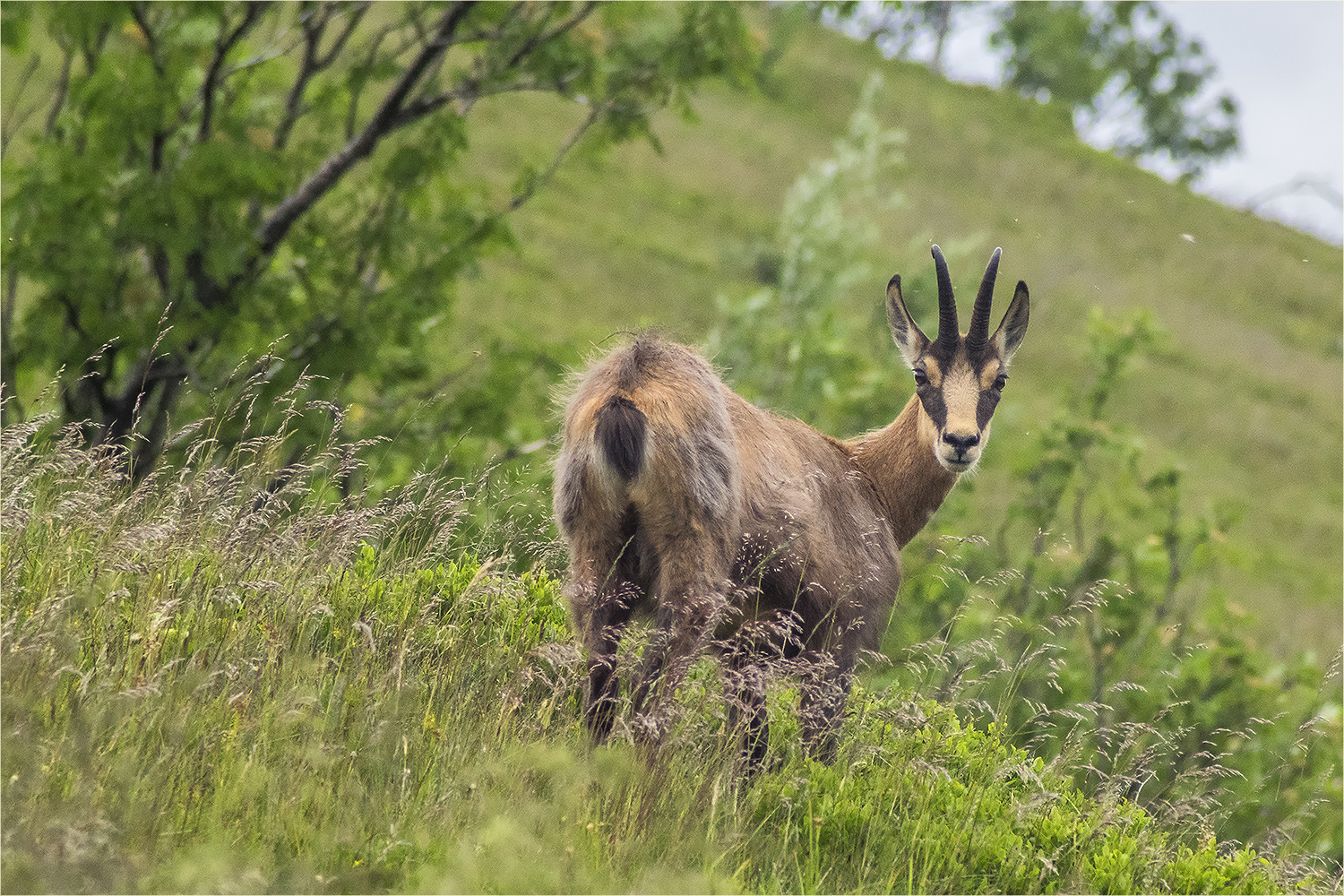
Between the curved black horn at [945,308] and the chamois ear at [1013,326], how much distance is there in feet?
1.03

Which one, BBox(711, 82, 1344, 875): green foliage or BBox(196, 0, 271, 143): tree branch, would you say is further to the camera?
BBox(711, 82, 1344, 875): green foliage

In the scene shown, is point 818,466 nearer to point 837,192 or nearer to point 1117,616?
point 1117,616

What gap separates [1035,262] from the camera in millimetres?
41094

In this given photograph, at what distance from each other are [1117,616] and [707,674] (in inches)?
322

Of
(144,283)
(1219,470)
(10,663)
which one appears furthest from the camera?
(1219,470)

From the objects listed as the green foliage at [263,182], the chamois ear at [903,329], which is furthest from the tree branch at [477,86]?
the chamois ear at [903,329]

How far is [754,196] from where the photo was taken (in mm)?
38000

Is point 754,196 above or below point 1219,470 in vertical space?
above

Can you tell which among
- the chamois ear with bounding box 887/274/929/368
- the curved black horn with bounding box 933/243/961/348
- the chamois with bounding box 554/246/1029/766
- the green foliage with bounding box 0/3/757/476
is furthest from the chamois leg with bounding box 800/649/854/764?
the green foliage with bounding box 0/3/757/476

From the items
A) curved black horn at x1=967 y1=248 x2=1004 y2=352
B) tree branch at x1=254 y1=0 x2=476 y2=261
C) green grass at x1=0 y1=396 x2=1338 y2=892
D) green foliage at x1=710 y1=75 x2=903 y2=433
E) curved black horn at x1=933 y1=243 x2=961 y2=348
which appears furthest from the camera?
green foliage at x1=710 y1=75 x2=903 y2=433

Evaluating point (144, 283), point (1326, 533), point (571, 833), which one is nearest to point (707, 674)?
point (571, 833)

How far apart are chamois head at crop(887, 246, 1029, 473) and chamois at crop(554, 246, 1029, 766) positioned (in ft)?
0.07

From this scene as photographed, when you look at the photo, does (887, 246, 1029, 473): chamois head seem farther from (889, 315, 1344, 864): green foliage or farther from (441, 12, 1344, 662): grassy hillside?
(441, 12, 1344, 662): grassy hillside

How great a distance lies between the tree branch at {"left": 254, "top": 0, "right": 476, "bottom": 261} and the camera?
8.48 m
